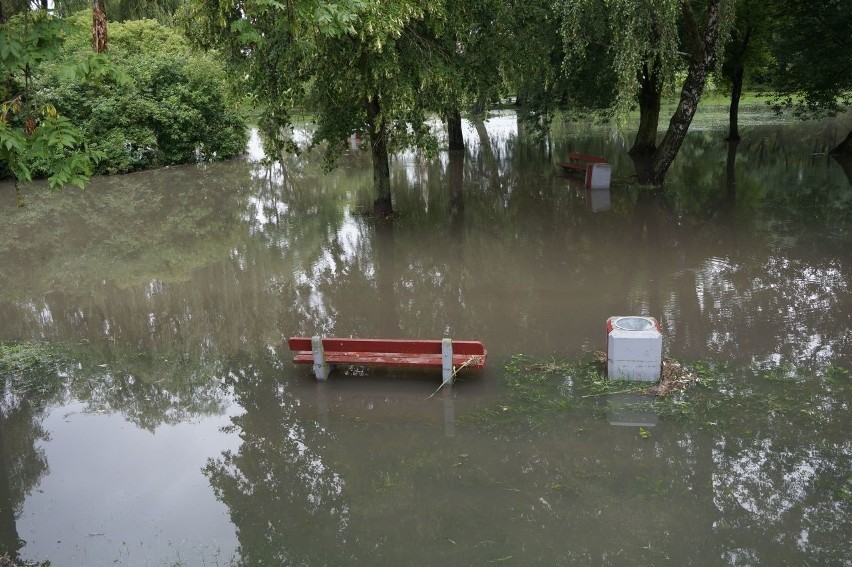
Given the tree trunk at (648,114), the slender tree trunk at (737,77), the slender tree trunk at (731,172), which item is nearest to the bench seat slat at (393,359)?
the slender tree trunk at (731,172)

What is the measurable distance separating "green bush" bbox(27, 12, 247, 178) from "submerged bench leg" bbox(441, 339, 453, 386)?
18794 mm

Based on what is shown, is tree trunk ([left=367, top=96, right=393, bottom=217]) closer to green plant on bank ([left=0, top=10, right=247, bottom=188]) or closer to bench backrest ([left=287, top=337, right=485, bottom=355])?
green plant on bank ([left=0, top=10, right=247, bottom=188])

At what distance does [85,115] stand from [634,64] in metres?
19.6

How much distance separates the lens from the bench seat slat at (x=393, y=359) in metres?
8.45

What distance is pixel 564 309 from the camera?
10.8 meters

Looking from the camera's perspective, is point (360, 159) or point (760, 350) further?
point (360, 159)

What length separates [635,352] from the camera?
319 inches

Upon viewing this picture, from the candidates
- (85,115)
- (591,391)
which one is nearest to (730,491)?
(591,391)

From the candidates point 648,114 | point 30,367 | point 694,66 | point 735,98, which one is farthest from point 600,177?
point 30,367

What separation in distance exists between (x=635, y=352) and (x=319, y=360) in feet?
11.7

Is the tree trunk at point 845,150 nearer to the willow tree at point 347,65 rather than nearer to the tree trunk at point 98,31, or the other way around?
the willow tree at point 347,65

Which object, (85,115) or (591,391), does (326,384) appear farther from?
(85,115)

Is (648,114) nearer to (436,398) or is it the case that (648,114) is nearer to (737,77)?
(737,77)

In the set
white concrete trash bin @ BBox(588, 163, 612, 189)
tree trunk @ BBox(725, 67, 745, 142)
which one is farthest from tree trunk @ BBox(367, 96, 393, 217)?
tree trunk @ BBox(725, 67, 745, 142)
